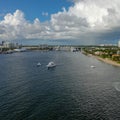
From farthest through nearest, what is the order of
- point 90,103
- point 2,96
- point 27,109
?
point 2,96
point 90,103
point 27,109

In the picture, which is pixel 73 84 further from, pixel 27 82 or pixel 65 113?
pixel 65 113

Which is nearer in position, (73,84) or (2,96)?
(2,96)

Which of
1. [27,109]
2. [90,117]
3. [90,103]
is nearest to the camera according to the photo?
[90,117]

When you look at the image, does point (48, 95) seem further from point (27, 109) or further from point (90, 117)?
point (90, 117)

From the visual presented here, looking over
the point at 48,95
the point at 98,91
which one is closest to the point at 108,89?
the point at 98,91

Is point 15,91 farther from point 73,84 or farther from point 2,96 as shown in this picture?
point 73,84

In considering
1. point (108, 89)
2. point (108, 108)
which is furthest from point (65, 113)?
point (108, 89)

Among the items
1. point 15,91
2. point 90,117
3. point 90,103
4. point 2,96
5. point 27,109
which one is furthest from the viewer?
point 15,91

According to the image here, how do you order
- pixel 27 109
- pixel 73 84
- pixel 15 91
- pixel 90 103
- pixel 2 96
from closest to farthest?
1. pixel 27 109
2. pixel 90 103
3. pixel 2 96
4. pixel 15 91
5. pixel 73 84

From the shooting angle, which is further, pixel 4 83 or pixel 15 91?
pixel 4 83
